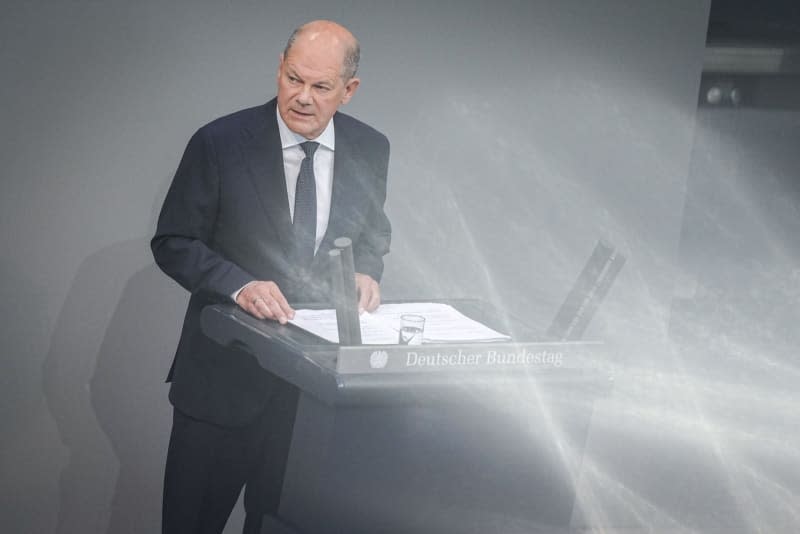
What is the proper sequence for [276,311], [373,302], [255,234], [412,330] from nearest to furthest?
[412,330] → [276,311] → [373,302] → [255,234]

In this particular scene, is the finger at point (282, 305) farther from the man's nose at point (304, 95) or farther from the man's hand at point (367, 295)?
the man's nose at point (304, 95)

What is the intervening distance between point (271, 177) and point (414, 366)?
880 millimetres

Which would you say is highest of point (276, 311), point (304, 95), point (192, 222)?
point (304, 95)

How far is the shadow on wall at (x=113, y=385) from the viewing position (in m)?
3.25

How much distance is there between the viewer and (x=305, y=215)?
250 centimetres

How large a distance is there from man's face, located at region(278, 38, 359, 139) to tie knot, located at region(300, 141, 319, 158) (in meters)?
0.06

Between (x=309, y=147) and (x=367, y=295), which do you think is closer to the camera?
(x=367, y=295)

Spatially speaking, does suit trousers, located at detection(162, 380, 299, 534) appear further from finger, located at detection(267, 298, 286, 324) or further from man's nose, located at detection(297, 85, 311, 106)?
man's nose, located at detection(297, 85, 311, 106)

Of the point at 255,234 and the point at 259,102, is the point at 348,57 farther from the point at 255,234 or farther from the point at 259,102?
the point at 259,102

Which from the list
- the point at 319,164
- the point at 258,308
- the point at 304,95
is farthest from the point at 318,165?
the point at 258,308

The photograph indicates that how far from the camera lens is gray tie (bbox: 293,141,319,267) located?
8.19 ft

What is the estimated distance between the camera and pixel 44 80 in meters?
3.10

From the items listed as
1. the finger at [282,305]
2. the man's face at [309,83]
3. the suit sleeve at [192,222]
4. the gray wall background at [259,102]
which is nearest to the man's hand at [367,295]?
the finger at [282,305]

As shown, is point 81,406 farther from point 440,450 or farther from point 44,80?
point 440,450
